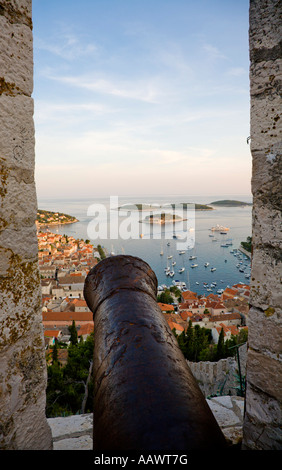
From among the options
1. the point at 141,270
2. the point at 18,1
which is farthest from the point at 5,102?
the point at 141,270

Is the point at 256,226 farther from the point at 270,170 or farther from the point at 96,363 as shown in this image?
the point at 96,363

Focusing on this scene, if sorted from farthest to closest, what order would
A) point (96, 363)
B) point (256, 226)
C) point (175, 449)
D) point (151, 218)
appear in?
1. point (151, 218)
2. point (256, 226)
3. point (96, 363)
4. point (175, 449)

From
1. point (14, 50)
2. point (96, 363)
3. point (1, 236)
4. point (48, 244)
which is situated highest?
point (14, 50)

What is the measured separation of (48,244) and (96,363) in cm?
4787

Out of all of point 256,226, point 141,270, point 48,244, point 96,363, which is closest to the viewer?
point 96,363

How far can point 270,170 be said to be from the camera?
4.15ft

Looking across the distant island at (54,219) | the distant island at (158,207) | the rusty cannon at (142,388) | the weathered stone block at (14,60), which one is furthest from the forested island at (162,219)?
the weathered stone block at (14,60)

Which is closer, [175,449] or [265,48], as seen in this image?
[175,449]

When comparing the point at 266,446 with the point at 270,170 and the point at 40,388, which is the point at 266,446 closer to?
the point at 40,388

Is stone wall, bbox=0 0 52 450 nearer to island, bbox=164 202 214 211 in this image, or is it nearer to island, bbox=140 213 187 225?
island, bbox=140 213 187 225

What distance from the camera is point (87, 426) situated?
2236mm

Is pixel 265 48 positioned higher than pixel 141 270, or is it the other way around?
pixel 265 48

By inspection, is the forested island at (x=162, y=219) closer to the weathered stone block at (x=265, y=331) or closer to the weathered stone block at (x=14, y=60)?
the weathered stone block at (x=265, y=331)

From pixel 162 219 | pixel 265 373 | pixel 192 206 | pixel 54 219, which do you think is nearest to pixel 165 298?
pixel 265 373
